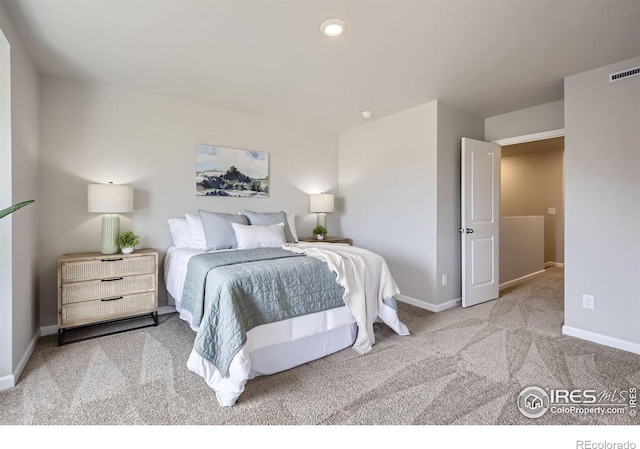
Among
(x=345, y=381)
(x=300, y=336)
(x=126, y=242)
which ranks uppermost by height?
(x=126, y=242)

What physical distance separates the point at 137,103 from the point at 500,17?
3.43 meters

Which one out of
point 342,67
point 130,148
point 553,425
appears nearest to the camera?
point 553,425

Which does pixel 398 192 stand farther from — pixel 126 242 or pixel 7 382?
pixel 7 382

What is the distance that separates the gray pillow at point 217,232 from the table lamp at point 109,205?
2.37ft

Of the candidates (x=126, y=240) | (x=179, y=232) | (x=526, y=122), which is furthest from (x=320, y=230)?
(x=526, y=122)

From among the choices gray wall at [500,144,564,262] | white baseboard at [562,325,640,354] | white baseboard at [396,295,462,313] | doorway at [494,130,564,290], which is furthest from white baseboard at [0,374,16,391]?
gray wall at [500,144,564,262]

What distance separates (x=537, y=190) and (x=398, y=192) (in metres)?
4.48

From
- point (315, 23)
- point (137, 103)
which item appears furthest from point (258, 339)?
point (137, 103)

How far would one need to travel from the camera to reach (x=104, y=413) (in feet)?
5.66

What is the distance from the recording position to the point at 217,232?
10.5ft

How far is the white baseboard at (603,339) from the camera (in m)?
2.53

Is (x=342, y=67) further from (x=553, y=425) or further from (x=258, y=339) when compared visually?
(x=553, y=425)

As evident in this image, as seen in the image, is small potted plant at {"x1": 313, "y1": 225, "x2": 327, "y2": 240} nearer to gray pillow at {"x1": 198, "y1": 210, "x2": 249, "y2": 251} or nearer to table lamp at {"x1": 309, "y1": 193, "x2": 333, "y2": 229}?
table lamp at {"x1": 309, "y1": 193, "x2": 333, "y2": 229}

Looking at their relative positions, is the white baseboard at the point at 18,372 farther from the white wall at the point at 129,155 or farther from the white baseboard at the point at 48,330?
the white wall at the point at 129,155
